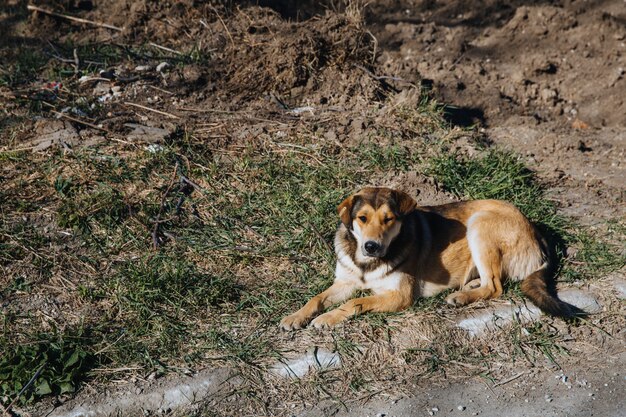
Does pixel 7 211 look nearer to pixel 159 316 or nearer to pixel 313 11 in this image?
pixel 159 316

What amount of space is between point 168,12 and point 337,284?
4.82 metres

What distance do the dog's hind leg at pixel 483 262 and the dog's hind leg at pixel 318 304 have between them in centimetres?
84

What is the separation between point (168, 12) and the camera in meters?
9.12

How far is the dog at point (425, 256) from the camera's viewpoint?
223 inches

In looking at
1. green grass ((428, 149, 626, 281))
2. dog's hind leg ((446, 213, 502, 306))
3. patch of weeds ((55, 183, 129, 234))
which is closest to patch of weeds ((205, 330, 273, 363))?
dog's hind leg ((446, 213, 502, 306))

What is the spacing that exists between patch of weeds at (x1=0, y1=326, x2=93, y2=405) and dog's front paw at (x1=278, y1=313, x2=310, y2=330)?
1427 millimetres

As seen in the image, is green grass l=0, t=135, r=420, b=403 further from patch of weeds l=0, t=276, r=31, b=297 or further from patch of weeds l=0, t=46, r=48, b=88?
patch of weeds l=0, t=46, r=48, b=88

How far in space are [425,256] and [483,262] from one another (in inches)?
19.2

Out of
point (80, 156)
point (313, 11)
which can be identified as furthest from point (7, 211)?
point (313, 11)

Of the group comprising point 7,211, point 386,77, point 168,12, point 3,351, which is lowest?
point 3,351

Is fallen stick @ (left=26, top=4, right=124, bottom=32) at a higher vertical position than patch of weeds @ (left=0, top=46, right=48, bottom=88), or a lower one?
higher

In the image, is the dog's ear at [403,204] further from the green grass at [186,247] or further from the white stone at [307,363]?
the white stone at [307,363]

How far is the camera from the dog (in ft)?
Result: 18.6

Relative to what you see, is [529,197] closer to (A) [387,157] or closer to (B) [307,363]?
(A) [387,157]
